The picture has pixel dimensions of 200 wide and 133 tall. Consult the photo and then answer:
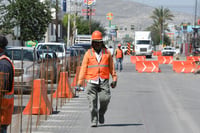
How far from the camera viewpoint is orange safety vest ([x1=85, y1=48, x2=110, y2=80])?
10414mm

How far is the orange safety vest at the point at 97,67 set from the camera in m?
10.4

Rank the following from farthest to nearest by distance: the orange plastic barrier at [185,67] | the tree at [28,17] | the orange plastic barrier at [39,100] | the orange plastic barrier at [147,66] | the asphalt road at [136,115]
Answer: the tree at [28,17]
the orange plastic barrier at [147,66]
the orange plastic barrier at [185,67]
the orange plastic barrier at [39,100]
the asphalt road at [136,115]

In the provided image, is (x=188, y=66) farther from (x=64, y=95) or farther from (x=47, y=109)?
(x=47, y=109)

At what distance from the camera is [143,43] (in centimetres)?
6988

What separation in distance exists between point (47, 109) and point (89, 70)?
8.24ft

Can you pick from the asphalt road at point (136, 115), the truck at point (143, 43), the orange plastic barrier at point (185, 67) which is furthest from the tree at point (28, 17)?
the truck at point (143, 43)

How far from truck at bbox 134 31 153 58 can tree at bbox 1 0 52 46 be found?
3119 centimetres

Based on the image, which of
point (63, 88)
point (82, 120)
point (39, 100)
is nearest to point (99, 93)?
point (82, 120)

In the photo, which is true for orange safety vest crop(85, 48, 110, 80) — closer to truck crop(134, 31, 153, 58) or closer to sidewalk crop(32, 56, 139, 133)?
sidewalk crop(32, 56, 139, 133)

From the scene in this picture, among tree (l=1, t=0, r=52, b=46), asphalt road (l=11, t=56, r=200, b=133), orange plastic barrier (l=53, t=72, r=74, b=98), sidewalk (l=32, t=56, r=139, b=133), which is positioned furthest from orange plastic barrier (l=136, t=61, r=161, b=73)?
sidewalk (l=32, t=56, r=139, b=133)

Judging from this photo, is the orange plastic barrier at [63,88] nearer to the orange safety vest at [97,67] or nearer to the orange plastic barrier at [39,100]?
the orange plastic barrier at [39,100]

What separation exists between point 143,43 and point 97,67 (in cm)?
5979

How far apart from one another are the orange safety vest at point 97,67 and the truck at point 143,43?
59.2m

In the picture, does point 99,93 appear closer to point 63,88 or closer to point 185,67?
point 63,88
